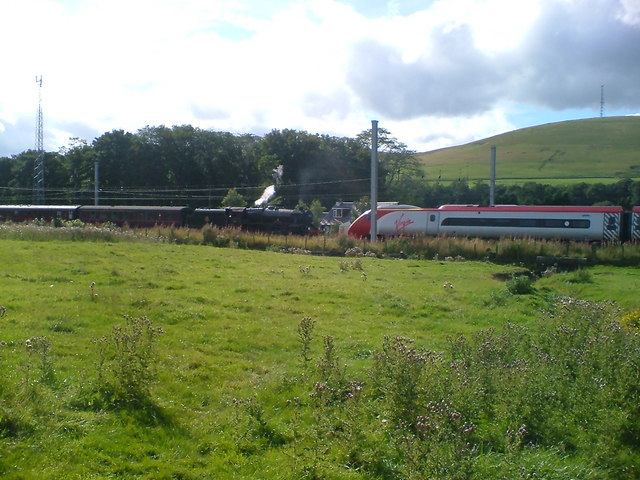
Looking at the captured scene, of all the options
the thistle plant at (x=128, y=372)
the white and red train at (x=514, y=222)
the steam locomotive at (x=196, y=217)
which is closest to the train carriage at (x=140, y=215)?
the steam locomotive at (x=196, y=217)

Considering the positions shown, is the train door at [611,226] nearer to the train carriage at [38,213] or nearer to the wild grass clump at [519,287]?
the wild grass clump at [519,287]

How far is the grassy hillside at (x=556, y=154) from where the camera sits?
64.2 meters

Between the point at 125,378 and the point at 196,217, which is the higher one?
the point at 196,217

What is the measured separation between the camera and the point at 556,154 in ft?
261

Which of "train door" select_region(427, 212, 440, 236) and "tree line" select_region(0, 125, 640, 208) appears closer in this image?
"train door" select_region(427, 212, 440, 236)

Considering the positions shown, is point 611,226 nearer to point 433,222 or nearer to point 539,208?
point 539,208

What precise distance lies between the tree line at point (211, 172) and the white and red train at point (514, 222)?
72.4 feet

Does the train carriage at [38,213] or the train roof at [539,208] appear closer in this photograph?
the train roof at [539,208]

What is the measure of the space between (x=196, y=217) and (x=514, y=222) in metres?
22.5

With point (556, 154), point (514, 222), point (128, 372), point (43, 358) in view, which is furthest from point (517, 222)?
point (556, 154)

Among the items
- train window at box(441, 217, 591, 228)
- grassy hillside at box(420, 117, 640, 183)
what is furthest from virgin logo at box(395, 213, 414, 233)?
grassy hillside at box(420, 117, 640, 183)

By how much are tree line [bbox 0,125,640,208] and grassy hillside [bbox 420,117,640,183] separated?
24.5 feet

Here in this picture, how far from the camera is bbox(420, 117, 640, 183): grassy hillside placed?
211ft

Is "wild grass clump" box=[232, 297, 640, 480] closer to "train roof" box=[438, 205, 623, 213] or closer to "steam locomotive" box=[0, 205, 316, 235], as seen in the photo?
"train roof" box=[438, 205, 623, 213]
